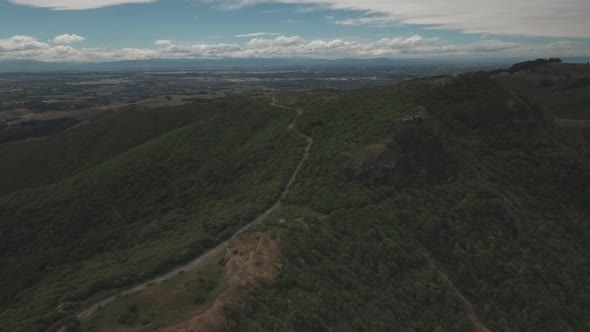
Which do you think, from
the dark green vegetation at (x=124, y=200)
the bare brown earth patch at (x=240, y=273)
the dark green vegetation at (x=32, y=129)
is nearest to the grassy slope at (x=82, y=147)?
the dark green vegetation at (x=124, y=200)

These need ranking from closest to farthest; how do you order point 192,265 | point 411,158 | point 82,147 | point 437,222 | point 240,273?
point 240,273
point 192,265
point 437,222
point 411,158
point 82,147

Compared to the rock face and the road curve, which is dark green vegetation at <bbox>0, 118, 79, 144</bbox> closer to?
the road curve

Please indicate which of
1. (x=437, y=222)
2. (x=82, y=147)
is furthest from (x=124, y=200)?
(x=437, y=222)

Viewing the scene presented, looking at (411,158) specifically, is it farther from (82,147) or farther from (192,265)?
(82,147)

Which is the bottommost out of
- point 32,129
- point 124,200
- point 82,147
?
point 32,129

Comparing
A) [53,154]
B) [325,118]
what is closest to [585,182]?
[325,118]

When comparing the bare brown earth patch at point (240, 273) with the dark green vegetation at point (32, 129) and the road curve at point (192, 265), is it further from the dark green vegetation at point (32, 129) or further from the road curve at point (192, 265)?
the dark green vegetation at point (32, 129)

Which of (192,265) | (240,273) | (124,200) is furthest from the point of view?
(124,200)
